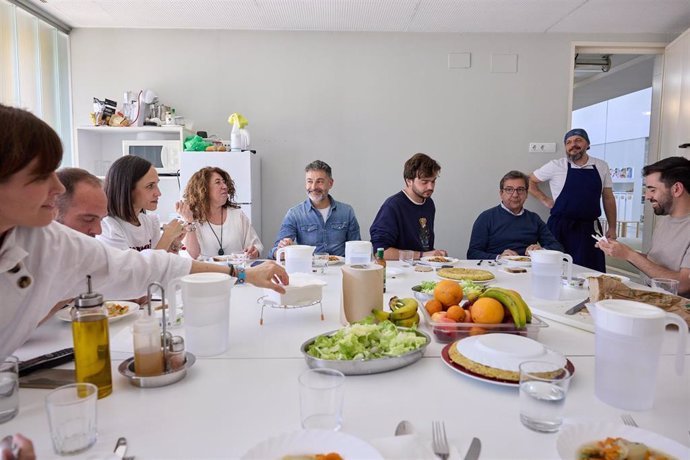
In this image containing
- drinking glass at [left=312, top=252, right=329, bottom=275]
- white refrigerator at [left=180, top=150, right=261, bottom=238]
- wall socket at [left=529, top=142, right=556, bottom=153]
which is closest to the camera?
drinking glass at [left=312, top=252, right=329, bottom=275]

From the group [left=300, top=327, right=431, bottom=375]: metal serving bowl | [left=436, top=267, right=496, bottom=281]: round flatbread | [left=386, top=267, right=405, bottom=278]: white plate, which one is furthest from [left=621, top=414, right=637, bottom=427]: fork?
[left=386, top=267, right=405, bottom=278]: white plate

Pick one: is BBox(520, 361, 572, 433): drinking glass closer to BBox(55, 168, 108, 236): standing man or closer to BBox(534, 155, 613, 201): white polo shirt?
BBox(55, 168, 108, 236): standing man

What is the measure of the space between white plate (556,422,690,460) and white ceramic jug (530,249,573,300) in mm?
992

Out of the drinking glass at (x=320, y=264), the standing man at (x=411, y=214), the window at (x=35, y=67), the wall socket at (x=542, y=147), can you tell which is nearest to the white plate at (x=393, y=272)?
the drinking glass at (x=320, y=264)

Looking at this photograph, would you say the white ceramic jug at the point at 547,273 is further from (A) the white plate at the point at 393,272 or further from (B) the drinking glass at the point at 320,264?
(B) the drinking glass at the point at 320,264

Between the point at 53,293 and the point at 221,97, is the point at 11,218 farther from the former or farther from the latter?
the point at 221,97

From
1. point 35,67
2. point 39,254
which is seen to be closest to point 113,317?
point 39,254

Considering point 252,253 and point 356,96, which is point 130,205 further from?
point 356,96

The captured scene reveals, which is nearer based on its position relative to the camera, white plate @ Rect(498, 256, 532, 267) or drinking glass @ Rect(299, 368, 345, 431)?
drinking glass @ Rect(299, 368, 345, 431)

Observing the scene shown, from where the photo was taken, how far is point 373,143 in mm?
4312

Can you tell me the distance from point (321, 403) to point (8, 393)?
59cm

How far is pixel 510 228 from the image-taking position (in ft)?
10.7

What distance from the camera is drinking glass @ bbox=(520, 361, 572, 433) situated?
82cm

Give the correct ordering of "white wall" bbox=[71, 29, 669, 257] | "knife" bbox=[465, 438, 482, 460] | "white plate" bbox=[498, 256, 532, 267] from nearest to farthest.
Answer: "knife" bbox=[465, 438, 482, 460] < "white plate" bbox=[498, 256, 532, 267] < "white wall" bbox=[71, 29, 669, 257]
